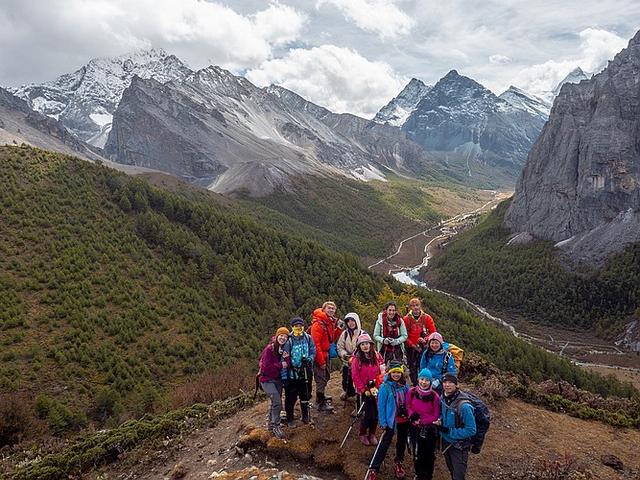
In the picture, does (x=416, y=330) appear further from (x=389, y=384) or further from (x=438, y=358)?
(x=389, y=384)

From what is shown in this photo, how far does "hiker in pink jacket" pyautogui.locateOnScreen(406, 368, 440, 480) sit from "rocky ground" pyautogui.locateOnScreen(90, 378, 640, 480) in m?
1.28

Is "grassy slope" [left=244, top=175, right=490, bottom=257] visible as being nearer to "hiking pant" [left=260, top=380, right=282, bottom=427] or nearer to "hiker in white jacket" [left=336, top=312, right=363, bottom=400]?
"hiker in white jacket" [left=336, top=312, right=363, bottom=400]

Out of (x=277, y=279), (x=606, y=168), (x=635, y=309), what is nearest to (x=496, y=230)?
(x=606, y=168)

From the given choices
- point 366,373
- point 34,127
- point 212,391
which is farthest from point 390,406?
point 34,127

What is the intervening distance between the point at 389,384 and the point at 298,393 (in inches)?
147

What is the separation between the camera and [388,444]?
11.5 meters

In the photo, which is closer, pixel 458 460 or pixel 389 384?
pixel 458 460

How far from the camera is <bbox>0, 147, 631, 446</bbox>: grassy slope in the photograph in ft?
92.4

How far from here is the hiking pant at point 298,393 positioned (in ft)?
44.9

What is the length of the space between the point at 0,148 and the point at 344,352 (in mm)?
58711

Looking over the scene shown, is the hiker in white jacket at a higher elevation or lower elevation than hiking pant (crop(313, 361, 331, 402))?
higher

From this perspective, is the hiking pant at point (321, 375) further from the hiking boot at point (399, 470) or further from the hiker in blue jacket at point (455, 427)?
the hiker in blue jacket at point (455, 427)

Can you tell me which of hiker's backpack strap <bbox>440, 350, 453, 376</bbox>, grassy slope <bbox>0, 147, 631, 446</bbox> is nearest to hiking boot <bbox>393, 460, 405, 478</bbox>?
hiker's backpack strap <bbox>440, 350, 453, 376</bbox>

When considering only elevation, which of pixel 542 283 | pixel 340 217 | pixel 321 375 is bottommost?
pixel 542 283
